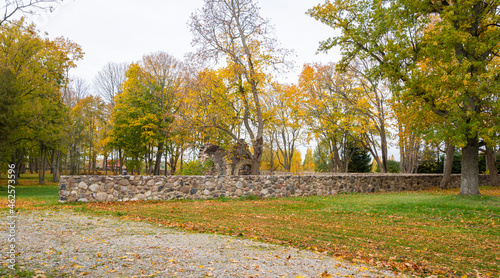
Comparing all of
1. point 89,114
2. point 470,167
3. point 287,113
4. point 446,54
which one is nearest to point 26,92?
point 89,114

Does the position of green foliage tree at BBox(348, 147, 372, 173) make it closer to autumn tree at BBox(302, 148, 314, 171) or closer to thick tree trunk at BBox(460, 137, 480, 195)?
thick tree trunk at BBox(460, 137, 480, 195)

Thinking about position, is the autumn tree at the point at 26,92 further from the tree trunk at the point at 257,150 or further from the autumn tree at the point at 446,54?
the autumn tree at the point at 446,54

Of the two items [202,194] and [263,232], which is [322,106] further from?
[263,232]

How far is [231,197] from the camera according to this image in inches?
551

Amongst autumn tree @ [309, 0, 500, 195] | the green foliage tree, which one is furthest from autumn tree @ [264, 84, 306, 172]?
autumn tree @ [309, 0, 500, 195]

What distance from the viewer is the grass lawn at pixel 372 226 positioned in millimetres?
5438

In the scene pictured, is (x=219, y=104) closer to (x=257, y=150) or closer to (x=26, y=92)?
(x=257, y=150)

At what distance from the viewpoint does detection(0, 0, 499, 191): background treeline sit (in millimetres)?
17500

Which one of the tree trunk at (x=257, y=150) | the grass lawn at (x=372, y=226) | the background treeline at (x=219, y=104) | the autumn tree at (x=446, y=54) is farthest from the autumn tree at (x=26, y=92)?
the autumn tree at (x=446, y=54)

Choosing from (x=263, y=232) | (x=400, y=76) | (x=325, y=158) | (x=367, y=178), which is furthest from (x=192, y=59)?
(x=325, y=158)

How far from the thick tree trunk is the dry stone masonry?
5.39m

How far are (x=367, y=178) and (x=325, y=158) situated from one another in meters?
20.5

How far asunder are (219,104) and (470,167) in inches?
488

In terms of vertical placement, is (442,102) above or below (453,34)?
below
